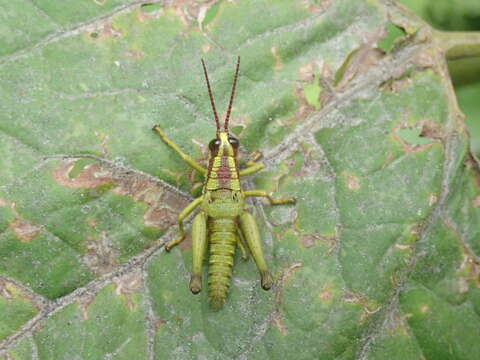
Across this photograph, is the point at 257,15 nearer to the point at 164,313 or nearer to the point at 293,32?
the point at 293,32

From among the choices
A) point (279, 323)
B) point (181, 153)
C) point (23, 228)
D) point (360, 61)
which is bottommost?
point (279, 323)

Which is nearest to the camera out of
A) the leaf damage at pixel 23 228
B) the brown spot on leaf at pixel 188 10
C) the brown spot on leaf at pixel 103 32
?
the leaf damage at pixel 23 228

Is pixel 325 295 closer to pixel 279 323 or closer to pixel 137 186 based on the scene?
pixel 279 323

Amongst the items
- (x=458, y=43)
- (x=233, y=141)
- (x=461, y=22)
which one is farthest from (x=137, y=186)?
(x=461, y=22)

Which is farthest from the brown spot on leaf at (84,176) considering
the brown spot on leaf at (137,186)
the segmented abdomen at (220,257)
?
the segmented abdomen at (220,257)

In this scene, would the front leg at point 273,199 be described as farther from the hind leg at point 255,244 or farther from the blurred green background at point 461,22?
the blurred green background at point 461,22

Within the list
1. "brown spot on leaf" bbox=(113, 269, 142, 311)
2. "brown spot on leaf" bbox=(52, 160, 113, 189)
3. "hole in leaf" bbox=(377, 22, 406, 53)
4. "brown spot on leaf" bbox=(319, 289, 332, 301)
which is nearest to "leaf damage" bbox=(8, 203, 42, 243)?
"brown spot on leaf" bbox=(52, 160, 113, 189)

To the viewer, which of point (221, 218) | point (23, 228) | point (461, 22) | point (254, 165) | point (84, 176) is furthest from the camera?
point (461, 22)
